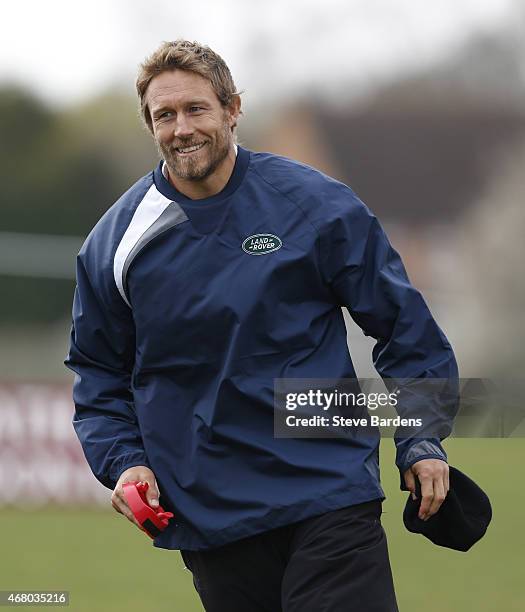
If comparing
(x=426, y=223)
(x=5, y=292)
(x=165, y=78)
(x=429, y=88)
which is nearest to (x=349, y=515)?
(x=165, y=78)

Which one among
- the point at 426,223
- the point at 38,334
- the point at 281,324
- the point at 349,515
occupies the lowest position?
the point at 349,515

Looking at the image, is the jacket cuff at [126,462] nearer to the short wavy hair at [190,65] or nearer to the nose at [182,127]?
the nose at [182,127]

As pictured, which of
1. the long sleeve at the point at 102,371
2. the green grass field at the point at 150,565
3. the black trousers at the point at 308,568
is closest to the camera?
the black trousers at the point at 308,568

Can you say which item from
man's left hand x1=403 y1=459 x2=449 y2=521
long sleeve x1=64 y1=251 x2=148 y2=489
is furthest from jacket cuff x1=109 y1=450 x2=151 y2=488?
man's left hand x1=403 y1=459 x2=449 y2=521

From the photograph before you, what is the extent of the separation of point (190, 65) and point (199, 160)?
0.90 ft

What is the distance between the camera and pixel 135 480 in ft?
12.5

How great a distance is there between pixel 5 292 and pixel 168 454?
66.2 feet

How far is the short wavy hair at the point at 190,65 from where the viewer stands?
12.8 feet

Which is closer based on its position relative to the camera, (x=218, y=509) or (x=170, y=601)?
(x=218, y=509)

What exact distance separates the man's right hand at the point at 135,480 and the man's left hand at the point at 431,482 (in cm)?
72

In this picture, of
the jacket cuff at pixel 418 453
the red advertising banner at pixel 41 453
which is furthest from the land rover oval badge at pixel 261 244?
the red advertising banner at pixel 41 453

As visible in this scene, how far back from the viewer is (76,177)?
108ft

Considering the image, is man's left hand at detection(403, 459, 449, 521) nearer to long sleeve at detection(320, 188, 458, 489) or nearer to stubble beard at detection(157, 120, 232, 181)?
long sleeve at detection(320, 188, 458, 489)

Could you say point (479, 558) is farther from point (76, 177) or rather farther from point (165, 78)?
point (76, 177)
